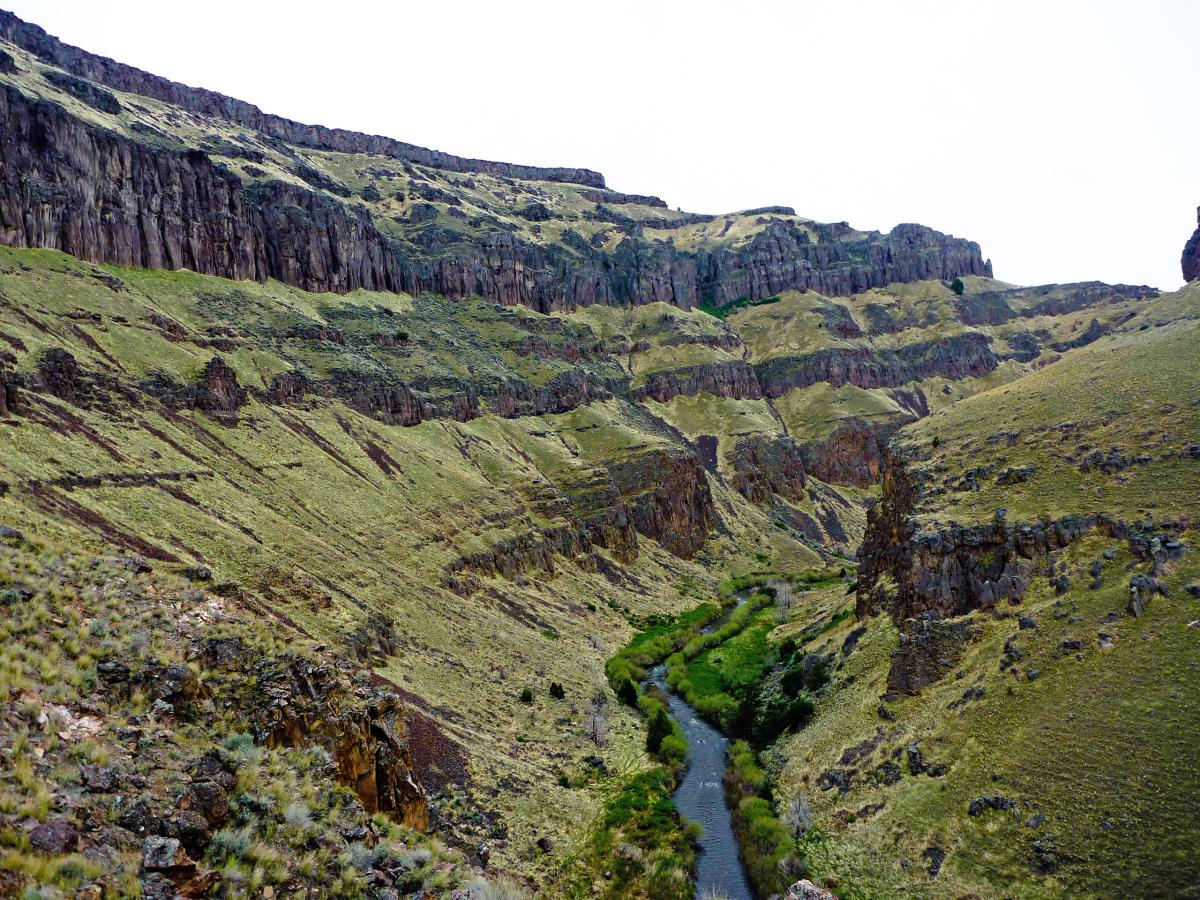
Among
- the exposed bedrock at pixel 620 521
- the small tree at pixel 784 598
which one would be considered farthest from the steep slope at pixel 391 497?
the small tree at pixel 784 598

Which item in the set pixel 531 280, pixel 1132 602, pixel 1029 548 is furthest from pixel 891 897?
pixel 531 280

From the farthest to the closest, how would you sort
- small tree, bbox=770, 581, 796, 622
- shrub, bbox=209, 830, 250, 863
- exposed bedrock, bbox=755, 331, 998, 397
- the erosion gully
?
exposed bedrock, bbox=755, 331, 998, 397, small tree, bbox=770, 581, 796, 622, the erosion gully, shrub, bbox=209, 830, 250, 863

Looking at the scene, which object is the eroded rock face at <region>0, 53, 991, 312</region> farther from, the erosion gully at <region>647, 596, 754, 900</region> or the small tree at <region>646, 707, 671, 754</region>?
the erosion gully at <region>647, 596, 754, 900</region>

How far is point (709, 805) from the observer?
4681cm

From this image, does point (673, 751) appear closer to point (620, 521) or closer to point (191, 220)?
point (620, 521)

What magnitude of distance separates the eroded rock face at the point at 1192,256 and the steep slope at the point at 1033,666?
221ft

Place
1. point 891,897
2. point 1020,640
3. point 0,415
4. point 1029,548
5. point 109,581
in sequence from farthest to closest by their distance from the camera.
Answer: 1. point 0,415
2. point 1029,548
3. point 1020,640
4. point 891,897
5. point 109,581

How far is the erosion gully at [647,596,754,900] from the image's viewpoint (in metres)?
38.0

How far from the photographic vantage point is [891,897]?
32938 mm

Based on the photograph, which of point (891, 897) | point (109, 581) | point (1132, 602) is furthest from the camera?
point (1132, 602)

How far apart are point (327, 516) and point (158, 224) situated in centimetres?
6413

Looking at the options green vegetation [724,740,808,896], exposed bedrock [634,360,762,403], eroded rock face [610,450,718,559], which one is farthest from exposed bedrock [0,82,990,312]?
green vegetation [724,740,808,896]

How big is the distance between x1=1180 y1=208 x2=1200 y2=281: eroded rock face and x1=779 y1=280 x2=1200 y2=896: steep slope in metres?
67.3

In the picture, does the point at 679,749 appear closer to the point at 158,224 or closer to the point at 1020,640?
the point at 1020,640
